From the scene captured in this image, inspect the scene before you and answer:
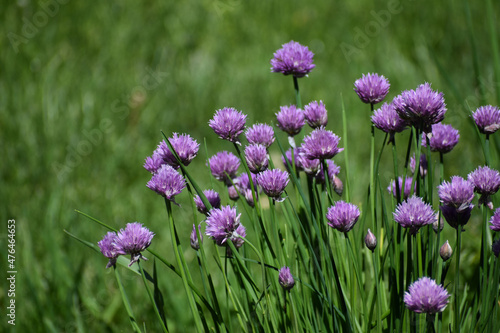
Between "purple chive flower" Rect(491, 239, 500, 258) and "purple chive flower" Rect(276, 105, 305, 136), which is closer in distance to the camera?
"purple chive flower" Rect(491, 239, 500, 258)

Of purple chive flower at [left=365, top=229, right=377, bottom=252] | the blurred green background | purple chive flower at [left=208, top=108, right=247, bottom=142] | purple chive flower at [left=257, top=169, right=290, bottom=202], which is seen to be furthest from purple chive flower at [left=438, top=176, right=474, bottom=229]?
the blurred green background

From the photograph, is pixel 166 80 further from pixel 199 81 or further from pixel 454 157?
pixel 454 157

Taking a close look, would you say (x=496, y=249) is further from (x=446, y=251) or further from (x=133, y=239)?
(x=133, y=239)

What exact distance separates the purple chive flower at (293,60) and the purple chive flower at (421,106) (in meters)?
0.24

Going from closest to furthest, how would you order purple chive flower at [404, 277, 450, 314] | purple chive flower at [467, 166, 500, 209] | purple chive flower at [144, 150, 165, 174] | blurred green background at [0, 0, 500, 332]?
purple chive flower at [404, 277, 450, 314], purple chive flower at [467, 166, 500, 209], purple chive flower at [144, 150, 165, 174], blurred green background at [0, 0, 500, 332]

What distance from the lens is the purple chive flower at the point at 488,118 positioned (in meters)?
0.98

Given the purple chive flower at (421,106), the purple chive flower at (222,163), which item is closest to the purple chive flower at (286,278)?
the purple chive flower at (222,163)

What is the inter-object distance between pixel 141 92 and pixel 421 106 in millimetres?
2117

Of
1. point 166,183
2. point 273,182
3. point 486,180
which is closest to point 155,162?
point 166,183

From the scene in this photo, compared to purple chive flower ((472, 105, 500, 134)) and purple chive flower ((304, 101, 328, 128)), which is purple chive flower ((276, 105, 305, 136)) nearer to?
purple chive flower ((304, 101, 328, 128))

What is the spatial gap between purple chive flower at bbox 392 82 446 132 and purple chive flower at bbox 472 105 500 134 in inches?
4.6

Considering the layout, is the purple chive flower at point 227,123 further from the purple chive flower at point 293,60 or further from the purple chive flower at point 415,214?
the purple chive flower at point 415,214

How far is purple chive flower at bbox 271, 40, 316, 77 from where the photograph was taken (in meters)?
1.08

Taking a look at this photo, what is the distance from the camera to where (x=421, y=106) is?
88cm
